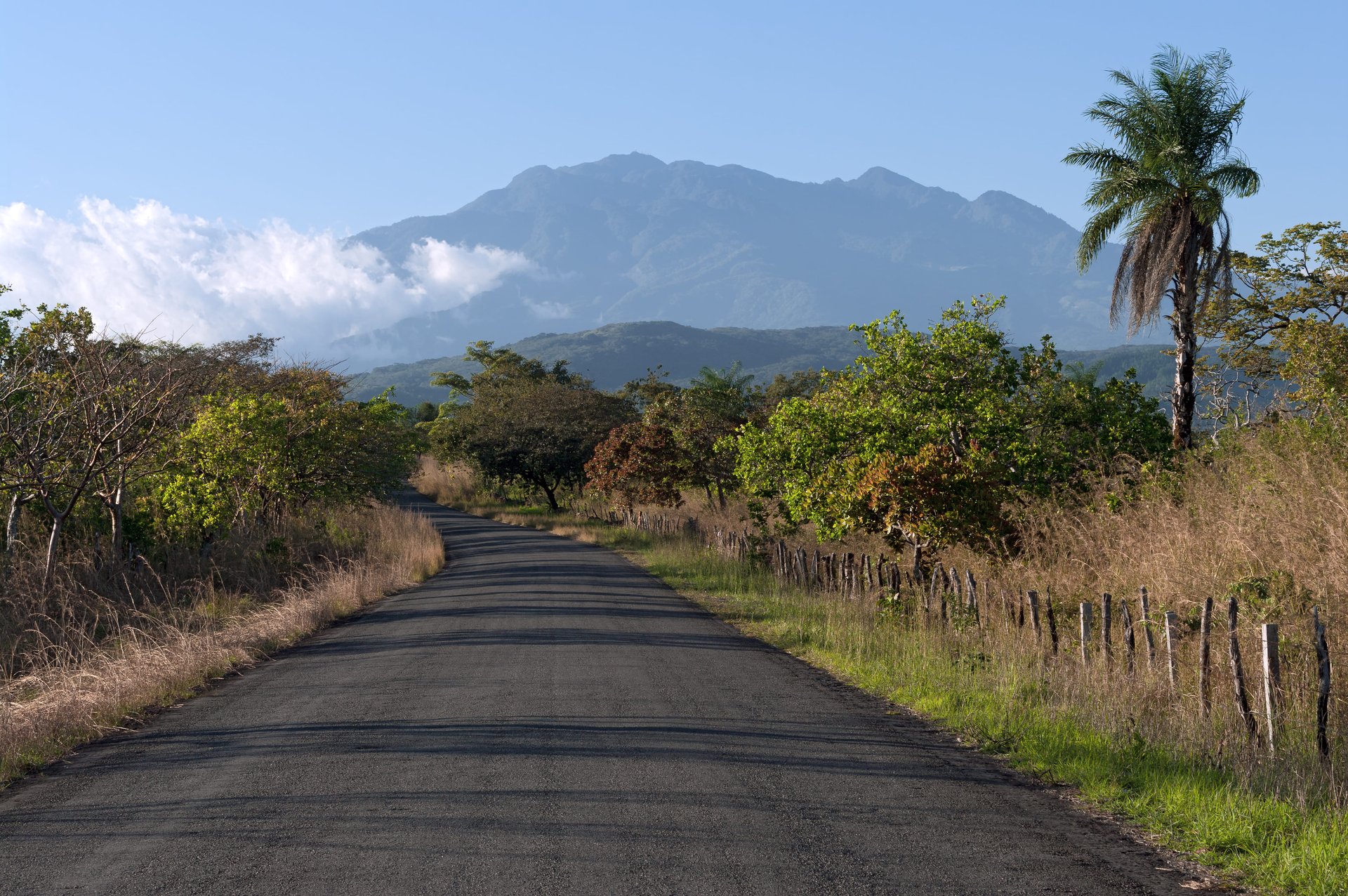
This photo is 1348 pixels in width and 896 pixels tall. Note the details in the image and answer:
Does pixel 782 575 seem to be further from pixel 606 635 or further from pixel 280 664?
pixel 280 664

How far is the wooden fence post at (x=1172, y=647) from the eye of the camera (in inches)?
341

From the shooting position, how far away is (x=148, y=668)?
10422 mm

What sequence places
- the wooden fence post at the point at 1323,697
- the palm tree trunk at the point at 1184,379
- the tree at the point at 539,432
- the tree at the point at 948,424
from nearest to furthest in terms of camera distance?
the wooden fence post at the point at 1323,697, the tree at the point at 948,424, the palm tree trunk at the point at 1184,379, the tree at the point at 539,432

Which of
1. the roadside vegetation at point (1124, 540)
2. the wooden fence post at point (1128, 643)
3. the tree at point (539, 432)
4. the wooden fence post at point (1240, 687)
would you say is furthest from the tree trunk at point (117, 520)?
the tree at point (539, 432)

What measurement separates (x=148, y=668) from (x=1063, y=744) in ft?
27.9

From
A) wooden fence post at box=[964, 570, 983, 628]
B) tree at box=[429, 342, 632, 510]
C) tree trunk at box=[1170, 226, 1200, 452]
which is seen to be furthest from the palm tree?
tree at box=[429, 342, 632, 510]

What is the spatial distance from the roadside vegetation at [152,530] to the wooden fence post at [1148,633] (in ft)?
28.7

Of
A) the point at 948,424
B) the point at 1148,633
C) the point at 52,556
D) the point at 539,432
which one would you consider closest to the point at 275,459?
the point at 52,556

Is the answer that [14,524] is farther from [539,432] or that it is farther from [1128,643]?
[539,432]

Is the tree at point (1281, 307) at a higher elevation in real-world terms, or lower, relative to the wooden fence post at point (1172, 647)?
higher

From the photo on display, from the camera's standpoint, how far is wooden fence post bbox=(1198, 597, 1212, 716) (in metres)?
8.29

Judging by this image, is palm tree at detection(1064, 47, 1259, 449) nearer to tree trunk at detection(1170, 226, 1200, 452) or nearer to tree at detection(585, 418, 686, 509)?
tree trunk at detection(1170, 226, 1200, 452)

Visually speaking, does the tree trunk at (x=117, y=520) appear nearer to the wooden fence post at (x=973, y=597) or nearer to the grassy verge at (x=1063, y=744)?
the grassy verge at (x=1063, y=744)

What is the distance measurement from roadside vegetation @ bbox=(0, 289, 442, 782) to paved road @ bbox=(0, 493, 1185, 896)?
1008 mm
